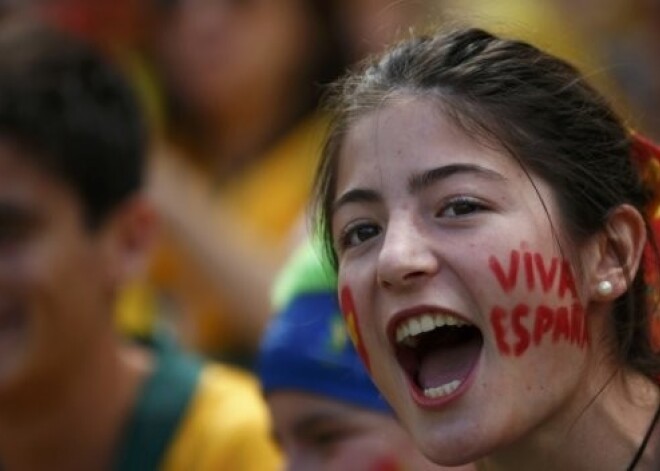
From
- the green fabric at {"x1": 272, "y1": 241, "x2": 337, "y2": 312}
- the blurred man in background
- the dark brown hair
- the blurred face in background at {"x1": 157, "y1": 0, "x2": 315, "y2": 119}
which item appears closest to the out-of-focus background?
the blurred face in background at {"x1": 157, "y1": 0, "x2": 315, "y2": 119}

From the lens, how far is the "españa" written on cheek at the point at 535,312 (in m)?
2.67

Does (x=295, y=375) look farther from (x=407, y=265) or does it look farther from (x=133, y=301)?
(x=133, y=301)

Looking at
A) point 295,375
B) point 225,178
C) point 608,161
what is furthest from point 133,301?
point 608,161

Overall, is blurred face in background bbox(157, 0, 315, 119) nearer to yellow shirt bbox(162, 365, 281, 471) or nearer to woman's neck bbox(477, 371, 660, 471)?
yellow shirt bbox(162, 365, 281, 471)

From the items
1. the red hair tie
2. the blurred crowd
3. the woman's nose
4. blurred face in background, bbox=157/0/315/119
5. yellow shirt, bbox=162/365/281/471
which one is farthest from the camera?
blurred face in background, bbox=157/0/315/119

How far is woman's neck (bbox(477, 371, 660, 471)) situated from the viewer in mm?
2738

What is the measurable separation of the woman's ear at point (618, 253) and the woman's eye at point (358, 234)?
0.34 m

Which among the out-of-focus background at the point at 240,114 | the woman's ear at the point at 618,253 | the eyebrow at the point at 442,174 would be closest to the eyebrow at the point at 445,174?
the eyebrow at the point at 442,174

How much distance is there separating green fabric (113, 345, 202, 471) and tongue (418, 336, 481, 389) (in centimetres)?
178

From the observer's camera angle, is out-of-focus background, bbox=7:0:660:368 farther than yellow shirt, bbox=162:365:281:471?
Yes

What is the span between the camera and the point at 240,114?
563 cm

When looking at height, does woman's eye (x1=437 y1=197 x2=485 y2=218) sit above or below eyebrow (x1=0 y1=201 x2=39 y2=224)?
above

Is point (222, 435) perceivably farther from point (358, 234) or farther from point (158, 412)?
point (358, 234)

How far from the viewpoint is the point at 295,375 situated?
375cm
